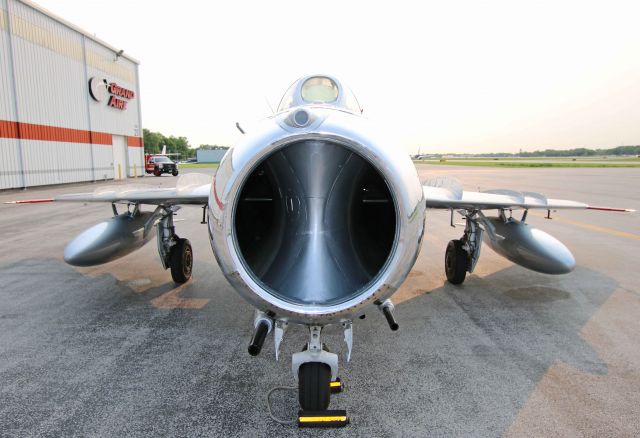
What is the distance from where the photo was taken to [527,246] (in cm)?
556

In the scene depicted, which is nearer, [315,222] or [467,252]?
[315,222]

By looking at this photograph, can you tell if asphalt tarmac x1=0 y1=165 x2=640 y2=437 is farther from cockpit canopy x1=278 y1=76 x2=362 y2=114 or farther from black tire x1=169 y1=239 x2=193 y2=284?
cockpit canopy x1=278 y1=76 x2=362 y2=114

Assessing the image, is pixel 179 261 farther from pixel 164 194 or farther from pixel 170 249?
pixel 164 194

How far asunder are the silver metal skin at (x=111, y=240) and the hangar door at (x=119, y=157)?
2911 centimetres

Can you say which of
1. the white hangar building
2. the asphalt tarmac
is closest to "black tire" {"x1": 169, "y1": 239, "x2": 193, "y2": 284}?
the asphalt tarmac

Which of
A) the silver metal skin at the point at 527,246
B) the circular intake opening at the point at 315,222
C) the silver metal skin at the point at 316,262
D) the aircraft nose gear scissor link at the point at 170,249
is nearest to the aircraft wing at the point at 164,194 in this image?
the aircraft nose gear scissor link at the point at 170,249

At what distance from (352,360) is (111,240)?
4063mm

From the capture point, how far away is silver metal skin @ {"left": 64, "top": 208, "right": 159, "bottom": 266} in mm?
5630

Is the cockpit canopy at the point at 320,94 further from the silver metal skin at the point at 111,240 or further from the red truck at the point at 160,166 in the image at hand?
the red truck at the point at 160,166

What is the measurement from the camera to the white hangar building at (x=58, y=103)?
21.0 meters

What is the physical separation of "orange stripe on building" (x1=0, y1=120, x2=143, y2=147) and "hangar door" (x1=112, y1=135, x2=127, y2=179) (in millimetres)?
1187

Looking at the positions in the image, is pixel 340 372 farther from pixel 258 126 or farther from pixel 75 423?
pixel 258 126

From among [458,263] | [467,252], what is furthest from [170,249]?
[467,252]

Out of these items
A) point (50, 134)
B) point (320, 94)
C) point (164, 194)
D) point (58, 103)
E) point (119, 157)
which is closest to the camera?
point (320, 94)
